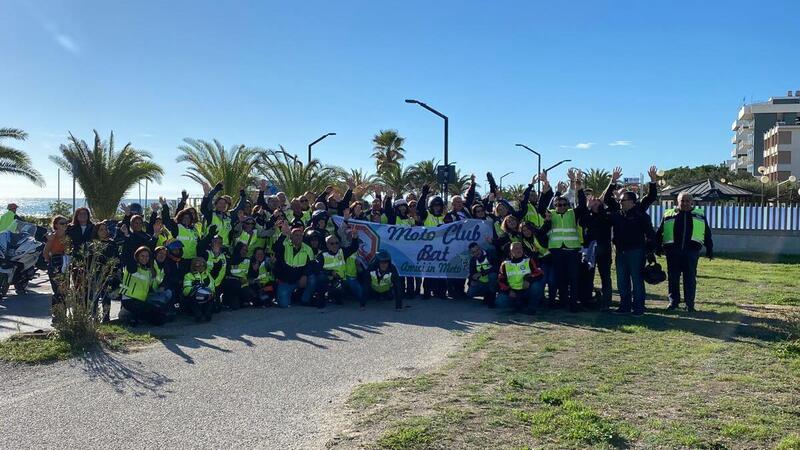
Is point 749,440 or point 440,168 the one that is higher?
point 440,168

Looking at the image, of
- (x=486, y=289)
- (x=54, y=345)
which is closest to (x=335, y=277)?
(x=486, y=289)

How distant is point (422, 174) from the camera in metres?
44.2

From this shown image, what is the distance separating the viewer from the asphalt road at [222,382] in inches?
186

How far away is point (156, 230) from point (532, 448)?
25.0ft

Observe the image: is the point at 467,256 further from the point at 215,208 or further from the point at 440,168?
A: the point at 440,168

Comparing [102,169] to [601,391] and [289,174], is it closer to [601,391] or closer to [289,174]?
[289,174]

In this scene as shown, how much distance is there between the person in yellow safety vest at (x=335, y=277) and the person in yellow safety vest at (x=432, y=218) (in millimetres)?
1403

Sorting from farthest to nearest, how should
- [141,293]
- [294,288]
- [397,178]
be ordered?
1. [397,178]
2. [294,288]
3. [141,293]

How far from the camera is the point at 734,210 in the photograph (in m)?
22.8

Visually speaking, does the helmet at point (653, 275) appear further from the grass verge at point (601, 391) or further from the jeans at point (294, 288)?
the jeans at point (294, 288)

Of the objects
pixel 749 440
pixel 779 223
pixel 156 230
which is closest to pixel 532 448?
pixel 749 440

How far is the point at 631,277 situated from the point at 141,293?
6877 millimetres

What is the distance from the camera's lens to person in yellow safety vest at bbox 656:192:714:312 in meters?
9.59

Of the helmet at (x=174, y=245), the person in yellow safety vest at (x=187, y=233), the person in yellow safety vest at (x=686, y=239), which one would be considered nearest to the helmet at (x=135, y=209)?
the person in yellow safety vest at (x=187, y=233)
